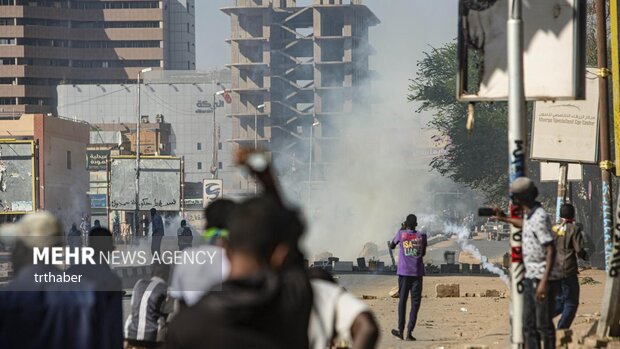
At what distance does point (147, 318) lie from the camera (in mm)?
9414

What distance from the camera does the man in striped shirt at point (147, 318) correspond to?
939 centimetres

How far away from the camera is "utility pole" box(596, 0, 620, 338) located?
14.3m

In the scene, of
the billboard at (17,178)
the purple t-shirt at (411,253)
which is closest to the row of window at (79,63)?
the billboard at (17,178)

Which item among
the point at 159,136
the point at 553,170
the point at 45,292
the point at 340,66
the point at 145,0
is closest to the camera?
the point at 45,292

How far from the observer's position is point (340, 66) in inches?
6152

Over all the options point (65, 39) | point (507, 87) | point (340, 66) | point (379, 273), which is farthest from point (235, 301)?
point (65, 39)

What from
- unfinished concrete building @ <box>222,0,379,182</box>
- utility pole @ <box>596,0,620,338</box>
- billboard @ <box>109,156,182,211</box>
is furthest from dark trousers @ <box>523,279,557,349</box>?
unfinished concrete building @ <box>222,0,379,182</box>

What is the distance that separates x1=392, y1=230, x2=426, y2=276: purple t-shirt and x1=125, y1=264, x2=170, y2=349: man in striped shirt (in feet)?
27.0

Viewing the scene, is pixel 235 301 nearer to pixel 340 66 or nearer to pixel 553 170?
pixel 553 170

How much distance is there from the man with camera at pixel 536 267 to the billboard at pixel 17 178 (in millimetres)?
56629

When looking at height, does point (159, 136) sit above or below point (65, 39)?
below

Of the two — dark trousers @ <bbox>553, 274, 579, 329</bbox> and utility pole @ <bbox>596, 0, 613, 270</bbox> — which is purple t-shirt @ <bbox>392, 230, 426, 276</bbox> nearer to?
utility pole @ <bbox>596, 0, 613, 270</bbox>

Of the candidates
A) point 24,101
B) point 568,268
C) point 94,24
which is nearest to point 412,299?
point 568,268

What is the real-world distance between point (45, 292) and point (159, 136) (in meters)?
122
